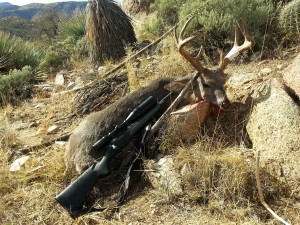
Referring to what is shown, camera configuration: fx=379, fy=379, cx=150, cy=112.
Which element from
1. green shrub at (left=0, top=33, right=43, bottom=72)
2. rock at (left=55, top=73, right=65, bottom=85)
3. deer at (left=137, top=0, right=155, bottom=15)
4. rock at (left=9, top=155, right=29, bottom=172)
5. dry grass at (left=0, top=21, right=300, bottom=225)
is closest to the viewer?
dry grass at (left=0, top=21, right=300, bottom=225)

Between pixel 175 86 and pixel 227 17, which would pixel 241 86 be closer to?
pixel 175 86

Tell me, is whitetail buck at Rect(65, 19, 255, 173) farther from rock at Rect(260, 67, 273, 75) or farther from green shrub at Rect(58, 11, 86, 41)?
green shrub at Rect(58, 11, 86, 41)

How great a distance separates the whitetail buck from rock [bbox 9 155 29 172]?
72cm

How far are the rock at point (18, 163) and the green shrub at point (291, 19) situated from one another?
454cm

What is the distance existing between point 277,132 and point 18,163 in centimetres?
316

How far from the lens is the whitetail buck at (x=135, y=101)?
4.27 metres

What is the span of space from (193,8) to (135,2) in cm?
637

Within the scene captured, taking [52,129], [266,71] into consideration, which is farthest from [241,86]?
[52,129]

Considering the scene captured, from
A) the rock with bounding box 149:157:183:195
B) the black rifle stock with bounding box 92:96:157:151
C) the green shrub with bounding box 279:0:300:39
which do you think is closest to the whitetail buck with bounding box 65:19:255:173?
the black rifle stock with bounding box 92:96:157:151

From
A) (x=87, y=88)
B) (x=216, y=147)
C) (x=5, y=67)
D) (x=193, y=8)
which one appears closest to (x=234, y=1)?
(x=193, y=8)

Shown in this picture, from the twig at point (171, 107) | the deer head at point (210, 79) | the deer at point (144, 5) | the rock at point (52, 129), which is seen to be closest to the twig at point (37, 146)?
the rock at point (52, 129)

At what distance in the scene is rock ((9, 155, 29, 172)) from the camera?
15.4 ft

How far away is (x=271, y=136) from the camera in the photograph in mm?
3764

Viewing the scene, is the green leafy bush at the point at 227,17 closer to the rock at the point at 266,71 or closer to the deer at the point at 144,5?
the rock at the point at 266,71
